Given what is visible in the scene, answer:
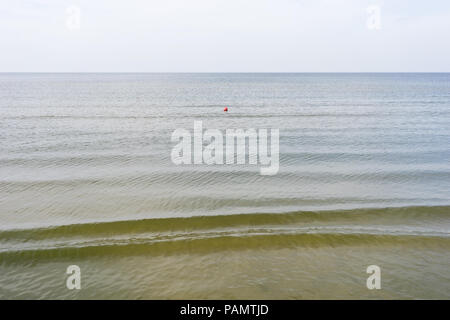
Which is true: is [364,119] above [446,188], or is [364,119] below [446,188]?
above

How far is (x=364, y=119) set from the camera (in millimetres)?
34781

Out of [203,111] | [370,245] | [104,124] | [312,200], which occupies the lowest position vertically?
[370,245]

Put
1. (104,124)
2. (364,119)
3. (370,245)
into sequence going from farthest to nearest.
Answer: (364,119), (104,124), (370,245)

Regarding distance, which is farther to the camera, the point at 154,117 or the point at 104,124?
the point at 154,117

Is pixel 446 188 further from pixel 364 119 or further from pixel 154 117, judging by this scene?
pixel 154 117

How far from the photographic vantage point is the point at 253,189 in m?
14.8

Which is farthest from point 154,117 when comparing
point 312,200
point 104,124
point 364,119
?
point 312,200

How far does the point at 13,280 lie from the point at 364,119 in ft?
114

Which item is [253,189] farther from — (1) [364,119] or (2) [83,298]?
(1) [364,119]

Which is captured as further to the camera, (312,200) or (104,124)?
(104,124)

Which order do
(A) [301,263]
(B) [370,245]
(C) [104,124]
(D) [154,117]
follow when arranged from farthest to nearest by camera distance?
(D) [154,117], (C) [104,124], (B) [370,245], (A) [301,263]

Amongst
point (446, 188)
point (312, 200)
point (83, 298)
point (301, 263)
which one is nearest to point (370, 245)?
point (301, 263)
